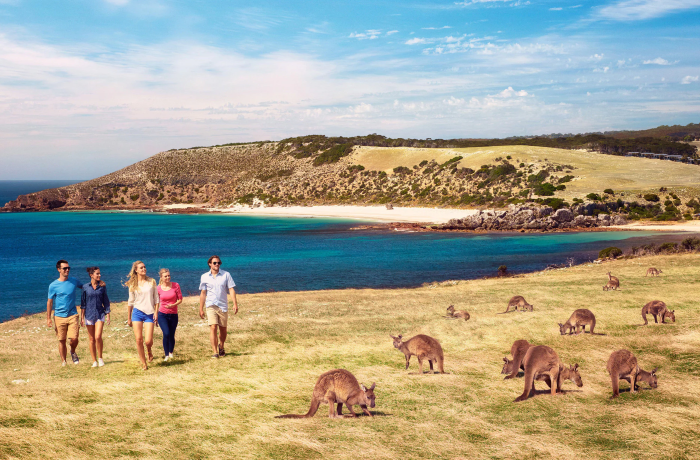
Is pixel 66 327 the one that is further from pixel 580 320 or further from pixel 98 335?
pixel 580 320

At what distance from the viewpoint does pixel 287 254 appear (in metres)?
54.6

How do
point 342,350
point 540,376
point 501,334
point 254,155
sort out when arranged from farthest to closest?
point 254,155 < point 501,334 < point 342,350 < point 540,376

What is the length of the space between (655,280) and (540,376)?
16865 millimetres

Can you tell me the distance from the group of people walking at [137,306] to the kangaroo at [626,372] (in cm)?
851

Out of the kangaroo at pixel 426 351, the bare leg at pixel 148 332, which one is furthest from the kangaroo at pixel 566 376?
the bare leg at pixel 148 332

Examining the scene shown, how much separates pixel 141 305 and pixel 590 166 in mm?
102832

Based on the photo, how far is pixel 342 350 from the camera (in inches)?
520

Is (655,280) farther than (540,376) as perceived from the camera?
Yes

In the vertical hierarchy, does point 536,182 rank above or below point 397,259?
above

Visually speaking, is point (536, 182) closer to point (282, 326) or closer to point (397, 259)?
point (397, 259)

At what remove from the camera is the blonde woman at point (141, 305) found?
11.5 m

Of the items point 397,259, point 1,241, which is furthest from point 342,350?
point 1,241

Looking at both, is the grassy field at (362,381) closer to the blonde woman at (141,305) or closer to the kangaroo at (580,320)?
the kangaroo at (580,320)

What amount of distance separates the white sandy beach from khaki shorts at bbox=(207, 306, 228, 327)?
2762 inches
